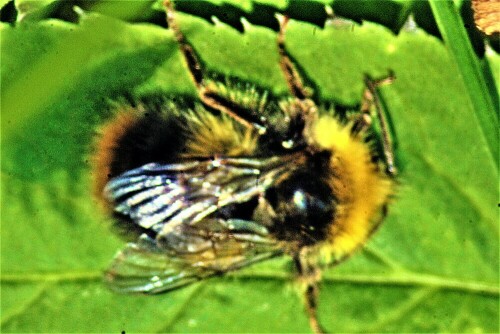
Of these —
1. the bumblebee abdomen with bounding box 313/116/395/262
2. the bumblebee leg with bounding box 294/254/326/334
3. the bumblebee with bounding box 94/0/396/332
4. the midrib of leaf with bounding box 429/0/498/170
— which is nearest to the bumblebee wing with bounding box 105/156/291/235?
the bumblebee with bounding box 94/0/396/332

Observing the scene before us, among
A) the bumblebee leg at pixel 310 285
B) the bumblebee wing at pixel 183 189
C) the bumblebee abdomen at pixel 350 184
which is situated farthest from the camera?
the bumblebee leg at pixel 310 285

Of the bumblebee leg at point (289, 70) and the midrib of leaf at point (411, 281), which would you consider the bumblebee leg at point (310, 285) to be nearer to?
the midrib of leaf at point (411, 281)

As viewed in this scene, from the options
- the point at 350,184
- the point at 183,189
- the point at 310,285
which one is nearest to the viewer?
the point at 183,189

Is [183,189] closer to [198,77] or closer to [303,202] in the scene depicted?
[303,202]

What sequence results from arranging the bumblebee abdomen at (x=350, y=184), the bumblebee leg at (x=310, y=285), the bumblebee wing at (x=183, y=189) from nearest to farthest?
1. the bumblebee wing at (x=183, y=189)
2. the bumblebee abdomen at (x=350, y=184)
3. the bumblebee leg at (x=310, y=285)

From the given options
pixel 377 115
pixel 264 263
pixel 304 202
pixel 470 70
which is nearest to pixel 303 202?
pixel 304 202

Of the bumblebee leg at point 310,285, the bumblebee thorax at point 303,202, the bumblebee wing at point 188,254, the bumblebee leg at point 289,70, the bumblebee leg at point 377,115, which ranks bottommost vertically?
the bumblebee leg at point 310,285

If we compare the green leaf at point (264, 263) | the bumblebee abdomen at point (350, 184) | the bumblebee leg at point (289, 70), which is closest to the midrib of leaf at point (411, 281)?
the green leaf at point (264, 263)

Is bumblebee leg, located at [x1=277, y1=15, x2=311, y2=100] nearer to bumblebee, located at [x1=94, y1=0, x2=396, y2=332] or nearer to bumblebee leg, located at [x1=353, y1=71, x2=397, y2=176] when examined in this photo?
bumblebee, located at [x1=94, y1=0, x2=396, y2=332]
